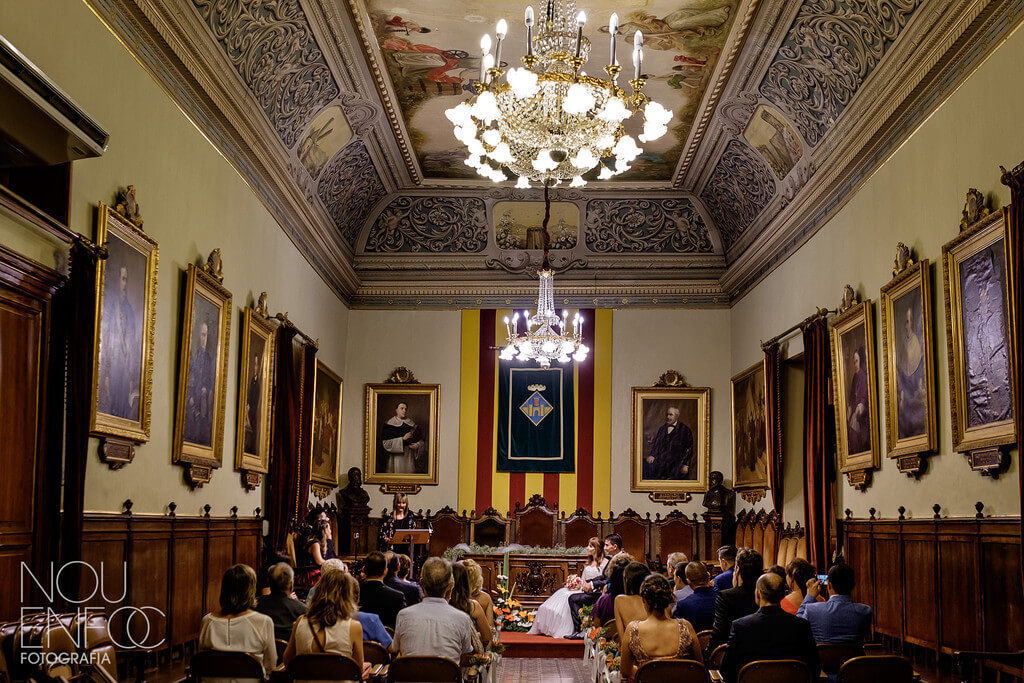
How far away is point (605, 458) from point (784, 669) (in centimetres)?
1193

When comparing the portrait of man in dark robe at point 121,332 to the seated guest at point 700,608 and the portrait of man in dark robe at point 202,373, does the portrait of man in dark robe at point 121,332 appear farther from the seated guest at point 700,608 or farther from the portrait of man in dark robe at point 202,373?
the seated guest at point 700,608

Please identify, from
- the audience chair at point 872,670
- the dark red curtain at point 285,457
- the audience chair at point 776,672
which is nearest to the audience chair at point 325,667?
the audience chair at point 776,672

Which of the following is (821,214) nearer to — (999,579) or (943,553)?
(943,553)

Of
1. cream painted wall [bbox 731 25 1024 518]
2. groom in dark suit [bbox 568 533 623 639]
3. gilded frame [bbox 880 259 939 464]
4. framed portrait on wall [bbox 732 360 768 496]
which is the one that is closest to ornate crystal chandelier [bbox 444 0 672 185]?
cream painted wall [bbox 731 25 1024 518]

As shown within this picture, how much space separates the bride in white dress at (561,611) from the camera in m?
13.9

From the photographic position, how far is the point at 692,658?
21.6 feet

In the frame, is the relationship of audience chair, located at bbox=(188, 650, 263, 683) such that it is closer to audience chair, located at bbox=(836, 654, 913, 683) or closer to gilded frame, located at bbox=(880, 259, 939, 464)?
audience chair, located at bbox=(836, 654, 913, 683)

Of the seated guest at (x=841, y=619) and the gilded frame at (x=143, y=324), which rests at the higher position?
the gilded frame at (x=143, y=324)

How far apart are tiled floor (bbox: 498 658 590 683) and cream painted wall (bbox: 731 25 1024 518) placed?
3.75 meters

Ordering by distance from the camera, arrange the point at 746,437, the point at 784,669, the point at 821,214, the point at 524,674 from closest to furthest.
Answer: the point at 784,669 < the point at 524,674 < the point at 821,214 < the point at 746,437

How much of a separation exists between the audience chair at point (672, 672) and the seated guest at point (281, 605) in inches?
112

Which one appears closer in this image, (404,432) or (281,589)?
(281,589)

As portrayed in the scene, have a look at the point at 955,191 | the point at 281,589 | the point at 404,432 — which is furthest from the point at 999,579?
the point at 404,432

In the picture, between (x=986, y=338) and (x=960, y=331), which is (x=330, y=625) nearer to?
(x=986, y=338)
